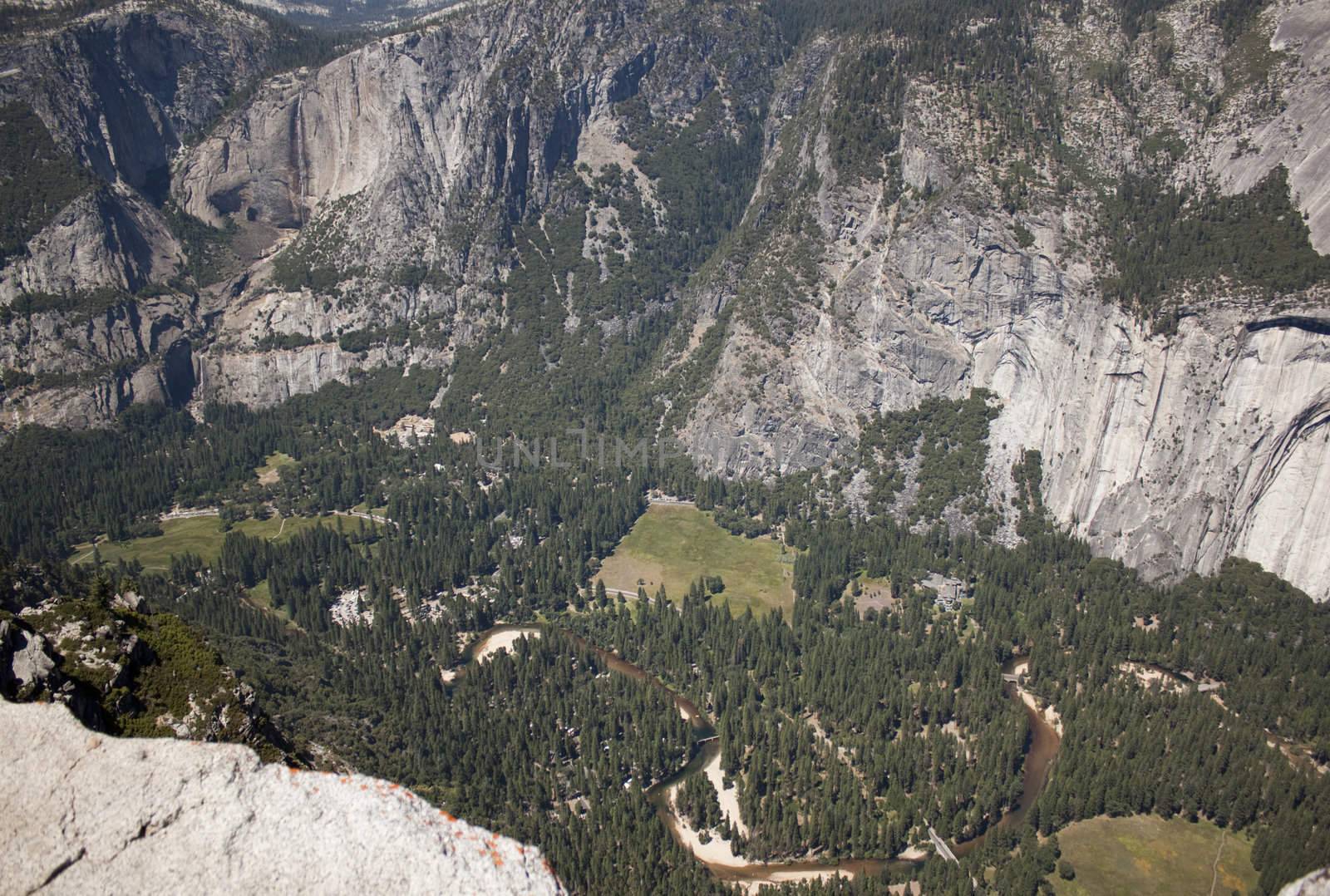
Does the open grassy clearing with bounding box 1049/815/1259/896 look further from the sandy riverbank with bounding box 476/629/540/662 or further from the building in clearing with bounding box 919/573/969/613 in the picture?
the sandy riverbank with bounding box 476/629/540/662

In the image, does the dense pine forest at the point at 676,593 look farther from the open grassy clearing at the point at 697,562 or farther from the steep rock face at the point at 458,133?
the steep rock face at the point at 458,133

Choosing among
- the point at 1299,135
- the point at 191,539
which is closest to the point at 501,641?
the point at 191,539

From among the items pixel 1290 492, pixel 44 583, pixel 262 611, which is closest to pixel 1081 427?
pixel 1290 492

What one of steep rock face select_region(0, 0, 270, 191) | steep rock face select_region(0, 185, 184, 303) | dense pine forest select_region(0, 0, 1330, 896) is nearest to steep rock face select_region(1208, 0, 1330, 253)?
dense pine forest select_region(0, 0, 1330, 896)

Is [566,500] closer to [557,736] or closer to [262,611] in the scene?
[262,611]

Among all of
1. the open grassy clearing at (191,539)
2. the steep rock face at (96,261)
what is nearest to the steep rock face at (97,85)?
the steep rock face at (96,261)

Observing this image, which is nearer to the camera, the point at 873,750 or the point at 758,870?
the point at 758,870
